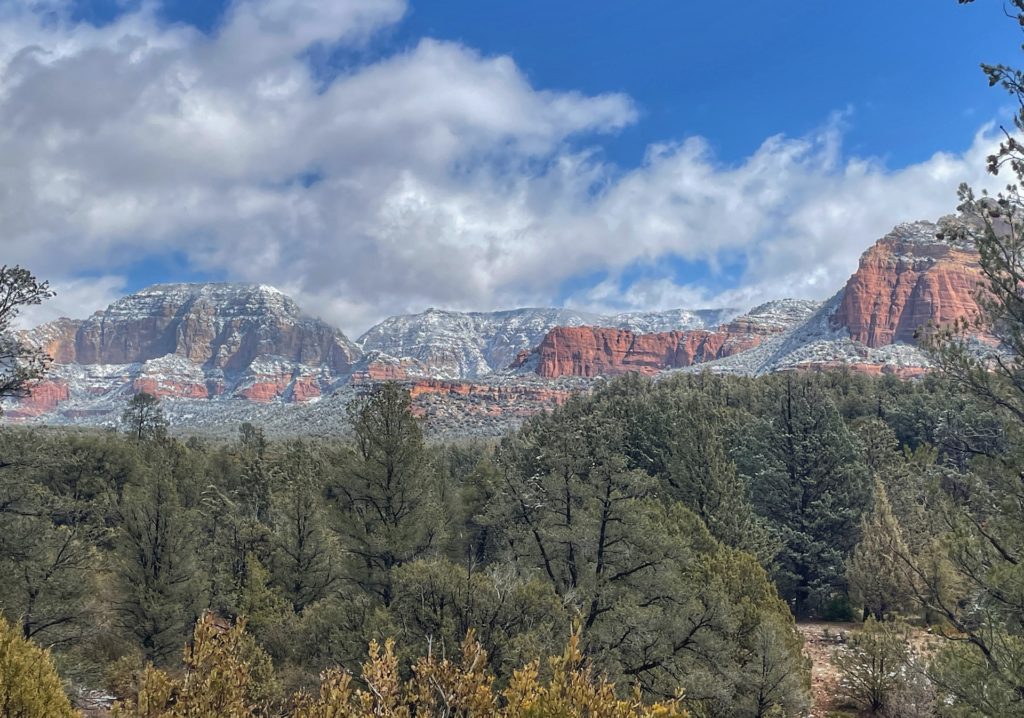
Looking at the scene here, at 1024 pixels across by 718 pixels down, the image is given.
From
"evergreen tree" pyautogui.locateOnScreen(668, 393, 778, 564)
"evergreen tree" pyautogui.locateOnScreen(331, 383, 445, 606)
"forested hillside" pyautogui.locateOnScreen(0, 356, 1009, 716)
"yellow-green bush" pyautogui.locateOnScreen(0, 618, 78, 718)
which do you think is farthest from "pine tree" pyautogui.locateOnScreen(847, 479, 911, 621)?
"yellow-green bush" pyautogui.locateOnScreen(0, 618, 78, 718)

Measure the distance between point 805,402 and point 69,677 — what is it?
33.7 meters

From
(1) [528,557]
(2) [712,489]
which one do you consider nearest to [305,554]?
(1) [528,557]

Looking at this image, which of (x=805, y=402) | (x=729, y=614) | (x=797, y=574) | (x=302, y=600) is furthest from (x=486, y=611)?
(x=805, y=402)

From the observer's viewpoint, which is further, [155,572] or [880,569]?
[880,569]

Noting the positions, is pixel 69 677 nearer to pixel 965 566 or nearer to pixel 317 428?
pixel 965 566

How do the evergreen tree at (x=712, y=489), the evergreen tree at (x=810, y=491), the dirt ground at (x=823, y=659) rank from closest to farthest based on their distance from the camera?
the dirt ground at (x=823, y=659) → the evergreen tree at (x=712, y=489) → the evergreen tree at (x=810, y=491)

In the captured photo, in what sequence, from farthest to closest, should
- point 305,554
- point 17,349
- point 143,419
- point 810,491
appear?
point 143,419 < point 810,491 < point 305,554 < point 17,349

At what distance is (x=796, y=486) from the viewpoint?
33844 mm

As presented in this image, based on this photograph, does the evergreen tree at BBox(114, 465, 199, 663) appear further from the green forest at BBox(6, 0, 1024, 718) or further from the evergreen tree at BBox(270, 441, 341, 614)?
the evergreen tree at BBox(270, 441, 341, 614)

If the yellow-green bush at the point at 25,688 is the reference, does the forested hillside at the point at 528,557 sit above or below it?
below

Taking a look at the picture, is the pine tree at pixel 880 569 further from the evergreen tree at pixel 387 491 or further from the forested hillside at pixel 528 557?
the evergreen tree at pixel 387 491

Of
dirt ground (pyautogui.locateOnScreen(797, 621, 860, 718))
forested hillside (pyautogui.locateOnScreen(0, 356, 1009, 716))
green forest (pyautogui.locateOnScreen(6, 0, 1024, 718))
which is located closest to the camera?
green forest (pyautogui.locateOnScreen(6, 0, 1024, 718))

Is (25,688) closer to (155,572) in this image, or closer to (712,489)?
(155,572)

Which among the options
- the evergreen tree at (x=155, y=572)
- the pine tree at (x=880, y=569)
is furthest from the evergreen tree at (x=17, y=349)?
the pine tree at (x=880, y=569)
